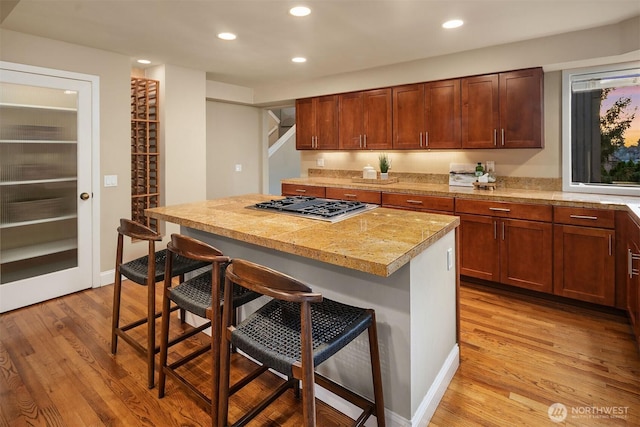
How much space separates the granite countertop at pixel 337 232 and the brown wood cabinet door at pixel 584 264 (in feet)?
5.30

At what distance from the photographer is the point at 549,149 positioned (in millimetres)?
3723

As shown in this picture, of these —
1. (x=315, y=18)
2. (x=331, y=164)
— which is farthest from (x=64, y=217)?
(x=331, y=164)

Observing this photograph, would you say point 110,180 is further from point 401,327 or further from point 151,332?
point 401,327

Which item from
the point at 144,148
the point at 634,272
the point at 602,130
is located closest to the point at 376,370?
the point at 634,272

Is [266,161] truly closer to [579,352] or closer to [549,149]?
[549,149]

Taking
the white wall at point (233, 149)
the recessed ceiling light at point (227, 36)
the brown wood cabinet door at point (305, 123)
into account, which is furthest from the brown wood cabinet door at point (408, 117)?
the white wall at point (233, 149)

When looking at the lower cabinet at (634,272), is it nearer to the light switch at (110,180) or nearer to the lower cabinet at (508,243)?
the lower cabinet at (508,243)

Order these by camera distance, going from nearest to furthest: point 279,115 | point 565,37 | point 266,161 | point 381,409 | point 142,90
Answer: point 381,409
point 565,37
point 142,90
point 266,161
point 279,115

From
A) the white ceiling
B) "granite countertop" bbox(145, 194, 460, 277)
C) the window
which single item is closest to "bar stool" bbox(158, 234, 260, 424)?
"granite countertop" bbox(145, 194, 460, 277)

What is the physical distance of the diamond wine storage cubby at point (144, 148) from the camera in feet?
14.2

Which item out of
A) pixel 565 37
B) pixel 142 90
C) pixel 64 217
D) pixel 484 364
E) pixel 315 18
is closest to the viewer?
pixel 484 364

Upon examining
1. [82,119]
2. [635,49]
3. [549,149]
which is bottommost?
[549,149]

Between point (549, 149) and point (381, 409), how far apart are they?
3291mm

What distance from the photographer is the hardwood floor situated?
189cm
